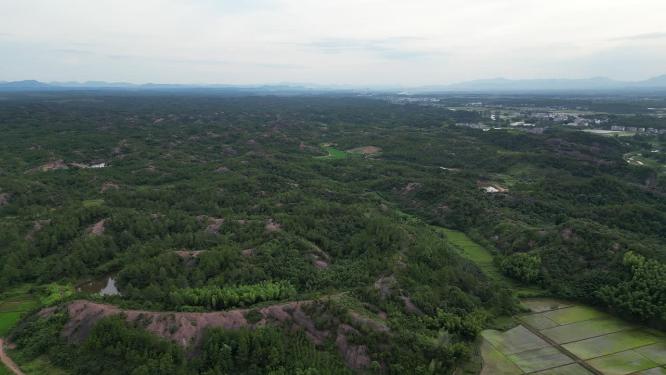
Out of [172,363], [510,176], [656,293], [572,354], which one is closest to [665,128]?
[510,176]

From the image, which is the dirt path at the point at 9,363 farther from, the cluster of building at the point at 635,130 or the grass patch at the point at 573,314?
the cluster of building at the point at 635,130

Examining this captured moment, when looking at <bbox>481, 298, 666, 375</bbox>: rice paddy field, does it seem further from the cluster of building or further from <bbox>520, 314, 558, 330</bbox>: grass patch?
the cluster of building

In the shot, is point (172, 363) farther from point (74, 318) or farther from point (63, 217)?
point (63, 217)

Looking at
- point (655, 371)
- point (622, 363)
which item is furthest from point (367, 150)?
point (655, 371)

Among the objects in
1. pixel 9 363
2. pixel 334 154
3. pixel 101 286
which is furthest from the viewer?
pixel 334 154

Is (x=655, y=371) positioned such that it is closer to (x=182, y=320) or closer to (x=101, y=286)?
(x=182, y=320)
